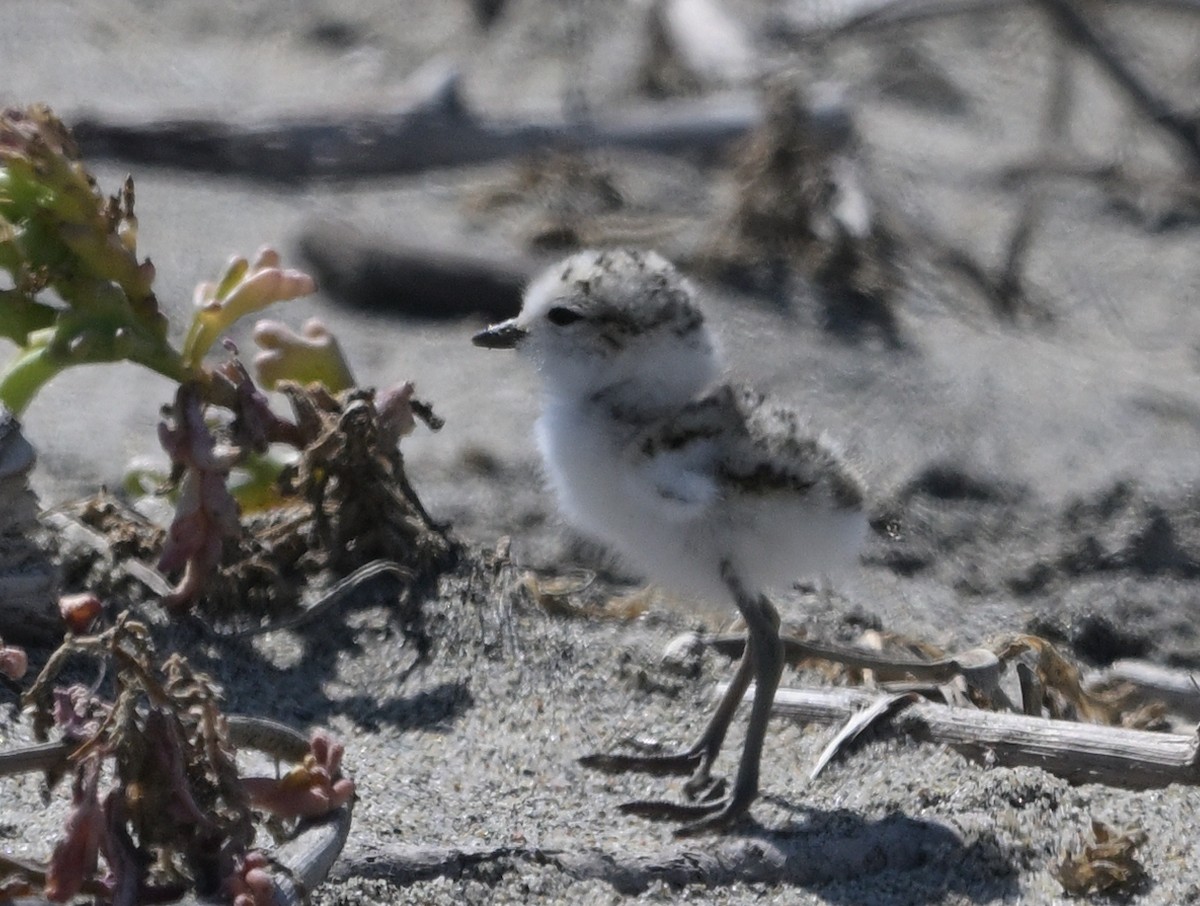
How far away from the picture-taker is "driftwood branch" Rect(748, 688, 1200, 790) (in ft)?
9.98

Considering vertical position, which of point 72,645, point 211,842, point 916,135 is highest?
point 72,645

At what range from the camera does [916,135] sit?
8273 millimetres

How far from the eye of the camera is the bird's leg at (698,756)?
10.6ft

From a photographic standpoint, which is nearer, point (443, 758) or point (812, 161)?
point (443, 758)

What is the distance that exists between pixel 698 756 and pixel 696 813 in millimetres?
231

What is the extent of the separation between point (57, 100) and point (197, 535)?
441 centimetres

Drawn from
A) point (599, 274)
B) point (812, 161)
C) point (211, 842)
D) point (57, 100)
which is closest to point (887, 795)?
point (599, 274)

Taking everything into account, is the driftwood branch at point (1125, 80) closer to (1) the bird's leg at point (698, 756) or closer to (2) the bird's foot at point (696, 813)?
(1) the bird's leg at point (698, 756)

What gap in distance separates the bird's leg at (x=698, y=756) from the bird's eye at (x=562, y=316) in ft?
2.34

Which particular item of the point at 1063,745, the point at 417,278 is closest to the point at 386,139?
the point at 417,278

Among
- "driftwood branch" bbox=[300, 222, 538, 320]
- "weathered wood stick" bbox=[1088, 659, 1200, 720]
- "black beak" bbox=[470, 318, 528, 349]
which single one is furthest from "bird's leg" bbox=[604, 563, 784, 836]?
"driftwood branch" bbox=[300, 222, 538, 320]

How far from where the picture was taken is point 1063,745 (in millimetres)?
3105

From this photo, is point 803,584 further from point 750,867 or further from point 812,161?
point 812,161

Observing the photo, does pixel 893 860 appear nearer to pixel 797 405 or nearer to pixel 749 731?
pixel 749 731
